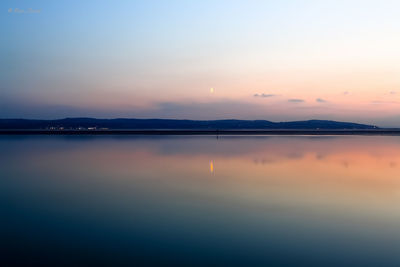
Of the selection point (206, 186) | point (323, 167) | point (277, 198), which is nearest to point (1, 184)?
point (206, 186)

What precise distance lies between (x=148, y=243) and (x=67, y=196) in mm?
4886

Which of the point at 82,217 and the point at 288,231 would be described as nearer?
the point at 288,231

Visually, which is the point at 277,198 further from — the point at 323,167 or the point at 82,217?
the point at 323,167

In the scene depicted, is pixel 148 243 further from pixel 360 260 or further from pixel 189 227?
pixel 360 260

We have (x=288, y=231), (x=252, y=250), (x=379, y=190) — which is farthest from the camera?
(x=379, y=190)

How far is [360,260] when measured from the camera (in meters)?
5.27

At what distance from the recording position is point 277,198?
959 cm

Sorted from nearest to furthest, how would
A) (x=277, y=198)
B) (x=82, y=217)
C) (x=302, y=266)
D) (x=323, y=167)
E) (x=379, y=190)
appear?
(x=302, y=266)
(x=82, y=217)
(x=277, y=198)
(x=379, y=190)
(x=323, y=167)

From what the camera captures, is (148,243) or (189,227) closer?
(148,243)

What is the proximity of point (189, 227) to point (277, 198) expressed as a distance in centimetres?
370

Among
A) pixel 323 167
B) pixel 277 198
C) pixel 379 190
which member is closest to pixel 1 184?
pixel 277 198

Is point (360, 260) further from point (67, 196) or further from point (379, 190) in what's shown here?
point (67, 196)

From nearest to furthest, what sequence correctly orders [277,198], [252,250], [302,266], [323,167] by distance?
[302,266], [252,250], [277,198], [323,167]

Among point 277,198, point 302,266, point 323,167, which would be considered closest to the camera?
point 302,266
